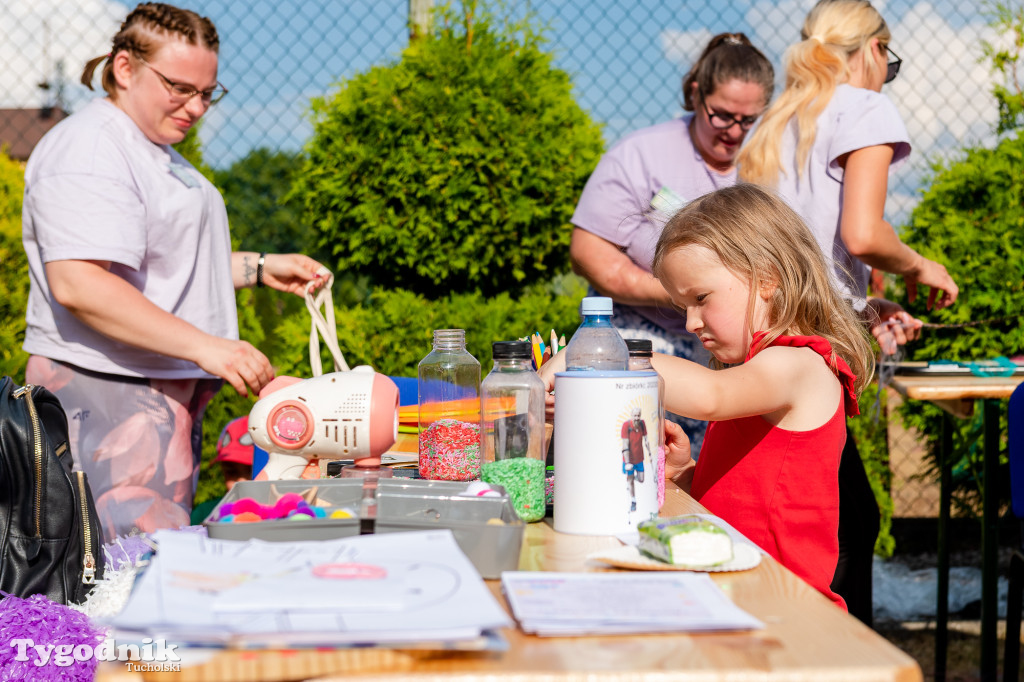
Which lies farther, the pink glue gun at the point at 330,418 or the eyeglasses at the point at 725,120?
the eyeglasses at the point at 725,120

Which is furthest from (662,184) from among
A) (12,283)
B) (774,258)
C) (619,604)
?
(12,283)

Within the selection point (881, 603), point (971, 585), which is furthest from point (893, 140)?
point (971, 585)

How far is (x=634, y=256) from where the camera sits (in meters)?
2.29

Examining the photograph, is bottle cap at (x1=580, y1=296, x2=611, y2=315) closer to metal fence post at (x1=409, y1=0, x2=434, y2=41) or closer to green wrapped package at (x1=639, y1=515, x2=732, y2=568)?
green wrapped package at (x1=639, y1=515, x2=732, y2=568)

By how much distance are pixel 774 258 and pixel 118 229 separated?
1296 mm

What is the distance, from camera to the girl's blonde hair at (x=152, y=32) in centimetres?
194

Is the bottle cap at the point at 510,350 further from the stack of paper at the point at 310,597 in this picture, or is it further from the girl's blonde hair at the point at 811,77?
the girl's blonde hair at the point at 811,77

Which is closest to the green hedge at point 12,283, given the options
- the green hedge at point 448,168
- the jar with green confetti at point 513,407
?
the green hedge at point 448,168

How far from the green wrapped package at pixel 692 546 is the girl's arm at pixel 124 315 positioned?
110 cm

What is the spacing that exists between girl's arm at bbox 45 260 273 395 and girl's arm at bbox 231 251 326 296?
0.27 metres

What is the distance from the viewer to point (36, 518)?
153 centimetres

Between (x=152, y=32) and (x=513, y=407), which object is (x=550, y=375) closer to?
(x=513, y=407)

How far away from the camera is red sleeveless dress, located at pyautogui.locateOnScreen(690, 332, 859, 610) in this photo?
1.32 metres

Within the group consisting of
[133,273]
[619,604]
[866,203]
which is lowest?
[619,604]
